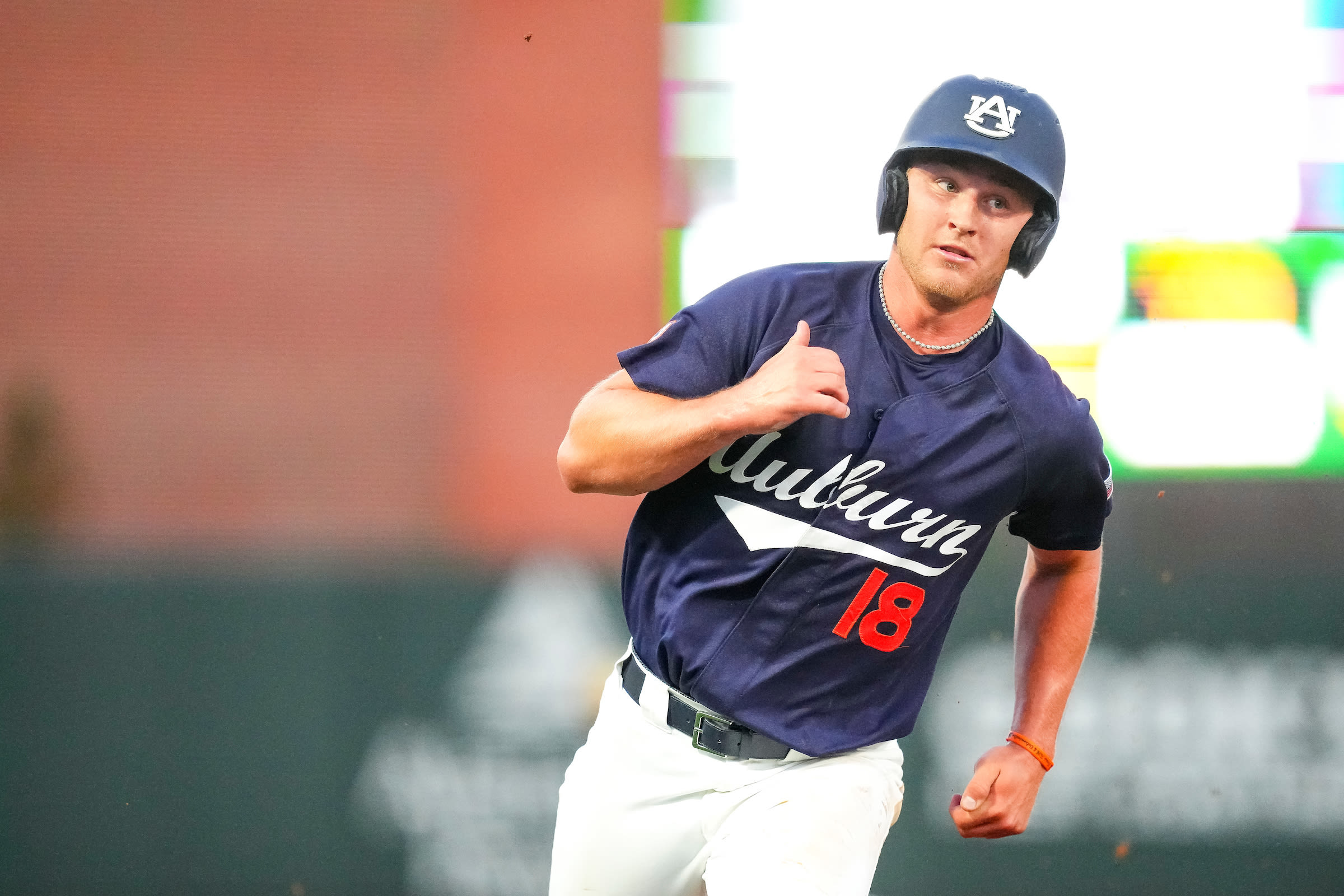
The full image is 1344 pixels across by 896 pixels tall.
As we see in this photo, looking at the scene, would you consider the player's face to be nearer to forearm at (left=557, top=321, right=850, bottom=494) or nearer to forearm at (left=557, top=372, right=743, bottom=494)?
forearm at (left=557, top=321, right=850, bottom=494)

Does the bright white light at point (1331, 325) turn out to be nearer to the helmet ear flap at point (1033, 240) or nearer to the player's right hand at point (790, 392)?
the helmet ear flap at point (1033, 240)

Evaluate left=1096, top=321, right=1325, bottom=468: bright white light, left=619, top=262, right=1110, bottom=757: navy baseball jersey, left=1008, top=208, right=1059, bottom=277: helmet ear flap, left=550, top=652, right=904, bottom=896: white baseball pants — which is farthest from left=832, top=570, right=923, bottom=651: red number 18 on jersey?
left=1096, top=321, right=1325, bottom=468: bright white light

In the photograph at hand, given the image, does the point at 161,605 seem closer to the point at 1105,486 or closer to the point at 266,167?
the point at 266,167

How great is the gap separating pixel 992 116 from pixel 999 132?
3 cm

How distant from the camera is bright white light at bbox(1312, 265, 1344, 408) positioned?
3.24 m

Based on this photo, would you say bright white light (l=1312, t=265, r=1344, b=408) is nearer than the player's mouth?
No

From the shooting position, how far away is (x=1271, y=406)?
324 centimetres

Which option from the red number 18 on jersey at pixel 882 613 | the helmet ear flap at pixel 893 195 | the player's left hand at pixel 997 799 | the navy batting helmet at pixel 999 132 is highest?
the navy batting helmet at pixel 999 132

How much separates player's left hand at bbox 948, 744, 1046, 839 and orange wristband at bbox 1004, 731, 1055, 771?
0.03m

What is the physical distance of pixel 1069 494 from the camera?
1977mm

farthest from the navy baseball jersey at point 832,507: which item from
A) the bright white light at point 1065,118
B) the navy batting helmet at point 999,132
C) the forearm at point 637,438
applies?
the bright white light at point 1065,118

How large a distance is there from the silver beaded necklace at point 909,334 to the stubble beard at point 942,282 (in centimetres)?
6

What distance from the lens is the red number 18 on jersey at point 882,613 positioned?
1845 mm

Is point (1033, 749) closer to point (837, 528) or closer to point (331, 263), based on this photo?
point (837, 528)
